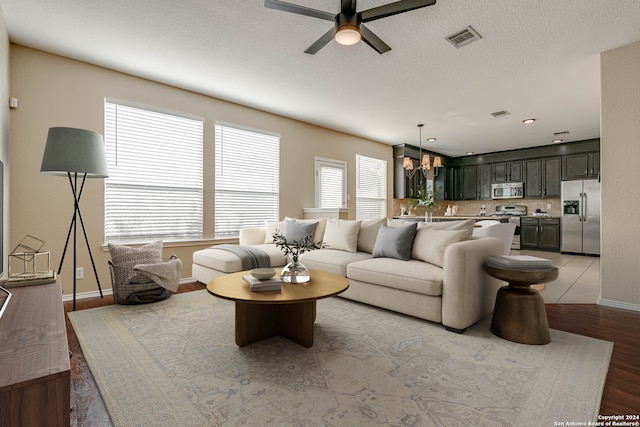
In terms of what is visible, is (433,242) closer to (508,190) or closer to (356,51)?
(356,51)

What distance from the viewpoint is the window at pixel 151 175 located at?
3.78m

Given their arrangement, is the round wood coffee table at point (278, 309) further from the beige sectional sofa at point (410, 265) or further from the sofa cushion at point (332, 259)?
the sofa cushion at point (332, 259)

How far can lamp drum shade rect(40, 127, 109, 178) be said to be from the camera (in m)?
2.62

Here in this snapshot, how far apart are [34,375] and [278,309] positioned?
1580mm

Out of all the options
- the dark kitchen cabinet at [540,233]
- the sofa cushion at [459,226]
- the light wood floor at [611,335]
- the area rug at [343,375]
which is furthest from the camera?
the dark kitchen cabinet at [540,233]

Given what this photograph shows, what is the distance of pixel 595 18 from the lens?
2.66m

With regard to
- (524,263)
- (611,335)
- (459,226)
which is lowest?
(611,335)

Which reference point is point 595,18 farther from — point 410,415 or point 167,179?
point 167,179

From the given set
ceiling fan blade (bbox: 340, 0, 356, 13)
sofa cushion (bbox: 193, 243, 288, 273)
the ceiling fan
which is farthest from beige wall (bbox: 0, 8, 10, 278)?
ceiling fan blade (bbox: 340, 0, 356, 13)

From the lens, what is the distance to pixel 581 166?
281 inches

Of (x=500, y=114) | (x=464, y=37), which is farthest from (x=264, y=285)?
(x=500, y=114)

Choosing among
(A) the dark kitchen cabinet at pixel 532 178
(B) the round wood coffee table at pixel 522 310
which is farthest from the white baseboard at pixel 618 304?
(A) the dark kitchen cabinet at pixel 532 178

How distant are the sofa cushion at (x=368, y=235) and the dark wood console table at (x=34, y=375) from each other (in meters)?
2.98

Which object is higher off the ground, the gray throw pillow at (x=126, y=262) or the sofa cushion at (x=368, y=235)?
the sofa cushion at (x=368, y=235)
